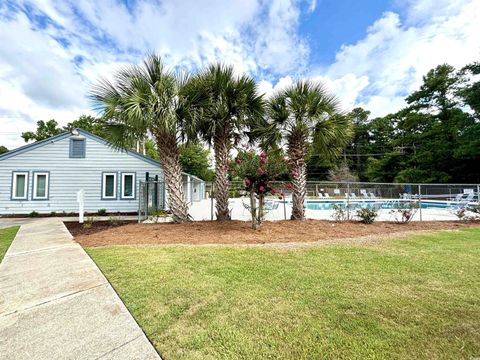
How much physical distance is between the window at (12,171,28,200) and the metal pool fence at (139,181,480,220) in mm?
6372

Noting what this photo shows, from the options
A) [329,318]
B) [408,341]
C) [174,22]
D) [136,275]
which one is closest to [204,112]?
[174,22]

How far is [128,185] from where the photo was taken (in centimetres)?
1294

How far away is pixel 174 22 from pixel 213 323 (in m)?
10.2

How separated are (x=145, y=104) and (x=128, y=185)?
7.27 metres

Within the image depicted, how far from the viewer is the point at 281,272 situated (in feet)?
12.3

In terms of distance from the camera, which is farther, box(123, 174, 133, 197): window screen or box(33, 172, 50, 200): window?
box(123, 174, 133, 197): window screen

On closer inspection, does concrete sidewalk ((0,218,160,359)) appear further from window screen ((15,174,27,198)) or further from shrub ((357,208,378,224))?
window screen ((15,174,27,198))

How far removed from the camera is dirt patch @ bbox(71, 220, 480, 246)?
237 inches

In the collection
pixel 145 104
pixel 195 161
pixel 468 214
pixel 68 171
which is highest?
pixel 195 161

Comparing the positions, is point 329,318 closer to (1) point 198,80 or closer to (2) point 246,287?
(2) point 246,287

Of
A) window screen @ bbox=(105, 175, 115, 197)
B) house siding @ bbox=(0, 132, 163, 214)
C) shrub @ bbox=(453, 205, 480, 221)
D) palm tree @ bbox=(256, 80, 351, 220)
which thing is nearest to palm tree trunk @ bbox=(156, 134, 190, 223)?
palm tree @ bbox=(256, 80, 351, 220)

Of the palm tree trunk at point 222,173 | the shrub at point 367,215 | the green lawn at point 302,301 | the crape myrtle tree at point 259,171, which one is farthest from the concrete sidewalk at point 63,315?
the shrub at point 367,215

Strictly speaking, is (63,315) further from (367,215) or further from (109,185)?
(109,185)

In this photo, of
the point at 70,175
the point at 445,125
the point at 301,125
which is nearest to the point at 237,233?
the point at 301,125
